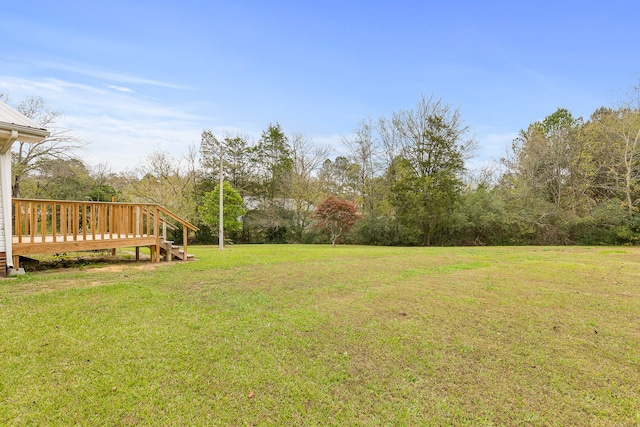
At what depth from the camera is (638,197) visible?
52.8ft

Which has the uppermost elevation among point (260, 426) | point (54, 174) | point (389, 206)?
point (54, 174)

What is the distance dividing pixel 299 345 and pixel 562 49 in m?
15.8

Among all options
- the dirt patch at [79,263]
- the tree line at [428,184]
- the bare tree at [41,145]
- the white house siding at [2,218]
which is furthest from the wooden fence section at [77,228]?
the bare tree at [41,145]

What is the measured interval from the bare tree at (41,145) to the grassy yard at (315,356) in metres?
16.2

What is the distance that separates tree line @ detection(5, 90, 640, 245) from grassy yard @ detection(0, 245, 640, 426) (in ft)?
39.1

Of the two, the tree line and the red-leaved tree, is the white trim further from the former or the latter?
the red-leaved tree

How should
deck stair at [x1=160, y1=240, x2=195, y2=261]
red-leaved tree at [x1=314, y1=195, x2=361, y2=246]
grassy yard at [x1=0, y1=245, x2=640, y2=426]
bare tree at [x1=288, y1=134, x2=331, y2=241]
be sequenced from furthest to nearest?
bare tree at [x1=288, y1=134, x2=331, y2=241], red-leaved tree at [x1=314, y1=195, x2=361, y2=246], deck stair at [x1=160, y1=240, x2=195, y2=261], grassy yard at [x1=0, y1=245, x2=640, y2=426]

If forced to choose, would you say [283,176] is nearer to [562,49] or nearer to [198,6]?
[198,6]

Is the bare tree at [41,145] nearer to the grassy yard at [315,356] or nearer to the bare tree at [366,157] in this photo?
the grassy yard at [315,356]

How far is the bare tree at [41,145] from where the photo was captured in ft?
53.7

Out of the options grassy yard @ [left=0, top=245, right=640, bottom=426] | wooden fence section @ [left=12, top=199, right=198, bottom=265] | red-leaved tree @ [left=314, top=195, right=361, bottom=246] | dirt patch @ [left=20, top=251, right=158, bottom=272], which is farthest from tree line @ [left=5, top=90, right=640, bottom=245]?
grassy yard @ [left=0, top=245, right=640, bottom=426]

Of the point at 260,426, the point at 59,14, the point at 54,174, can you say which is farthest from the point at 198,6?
the point at 54,174

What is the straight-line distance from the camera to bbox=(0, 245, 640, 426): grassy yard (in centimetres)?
188

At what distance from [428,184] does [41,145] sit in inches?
876
